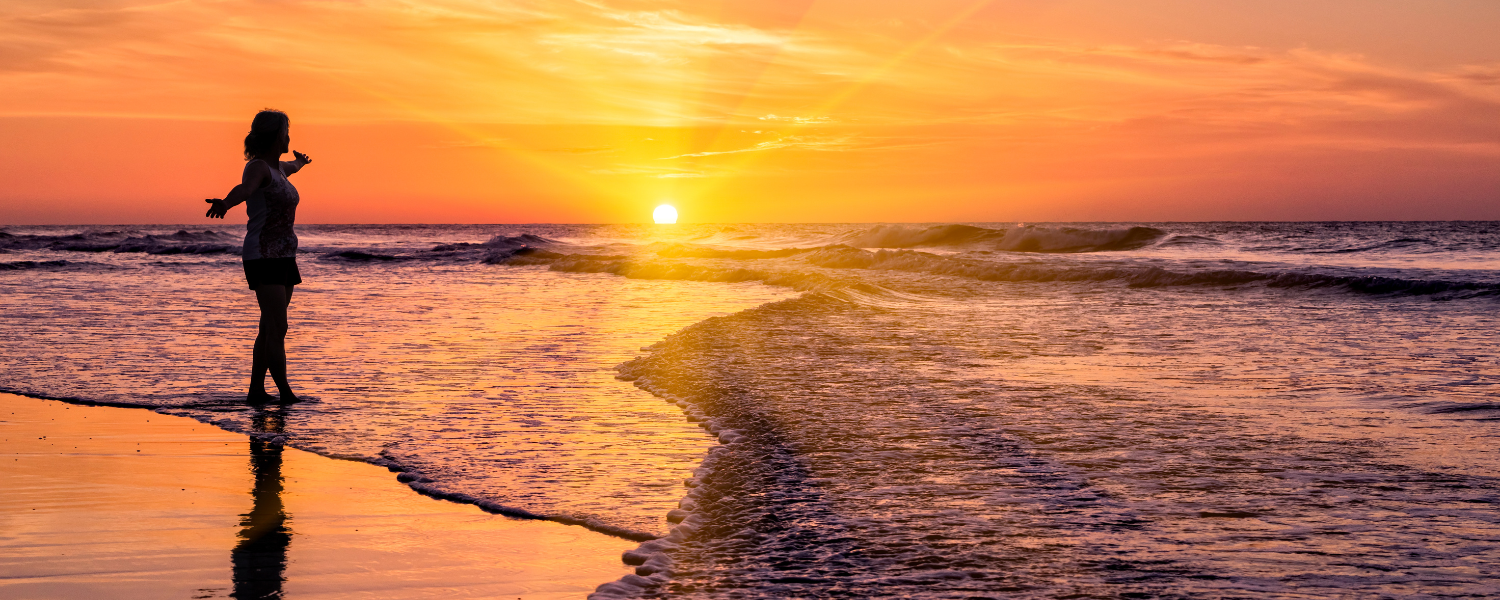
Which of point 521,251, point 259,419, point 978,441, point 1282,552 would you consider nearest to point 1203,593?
point 1282,552

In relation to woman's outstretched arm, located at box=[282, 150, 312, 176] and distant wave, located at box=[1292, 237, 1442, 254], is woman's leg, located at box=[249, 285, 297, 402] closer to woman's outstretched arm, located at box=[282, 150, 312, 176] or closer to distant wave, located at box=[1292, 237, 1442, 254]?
woman's outstretched arm, located at box=[282, 150, 312, 176]

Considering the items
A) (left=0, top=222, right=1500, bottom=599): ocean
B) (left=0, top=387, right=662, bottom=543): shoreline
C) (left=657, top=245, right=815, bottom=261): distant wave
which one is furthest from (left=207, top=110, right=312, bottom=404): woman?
(left=657, top=245, right=815, bottom=261): distant wave

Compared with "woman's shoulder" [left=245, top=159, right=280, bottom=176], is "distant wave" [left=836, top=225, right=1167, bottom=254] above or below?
below

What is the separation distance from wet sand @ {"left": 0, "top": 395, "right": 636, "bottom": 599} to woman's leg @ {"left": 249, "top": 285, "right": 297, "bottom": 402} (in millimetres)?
1394

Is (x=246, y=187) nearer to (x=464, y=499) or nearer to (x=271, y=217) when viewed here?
(x=271, y=217)

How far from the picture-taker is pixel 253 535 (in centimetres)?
362

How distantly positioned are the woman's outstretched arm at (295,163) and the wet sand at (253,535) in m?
2.15

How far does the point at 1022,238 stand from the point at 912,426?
1645 inches

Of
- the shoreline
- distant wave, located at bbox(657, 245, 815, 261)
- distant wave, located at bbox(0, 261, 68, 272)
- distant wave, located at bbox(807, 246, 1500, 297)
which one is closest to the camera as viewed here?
the shoreline

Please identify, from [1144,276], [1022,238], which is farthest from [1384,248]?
[1144,276]

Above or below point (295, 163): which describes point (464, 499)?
below

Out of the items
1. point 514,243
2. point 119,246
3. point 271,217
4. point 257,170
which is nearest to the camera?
point 257,170

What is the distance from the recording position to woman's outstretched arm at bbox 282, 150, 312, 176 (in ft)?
21.5

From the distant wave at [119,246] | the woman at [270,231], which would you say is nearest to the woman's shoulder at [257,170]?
the woman at [270,231]
